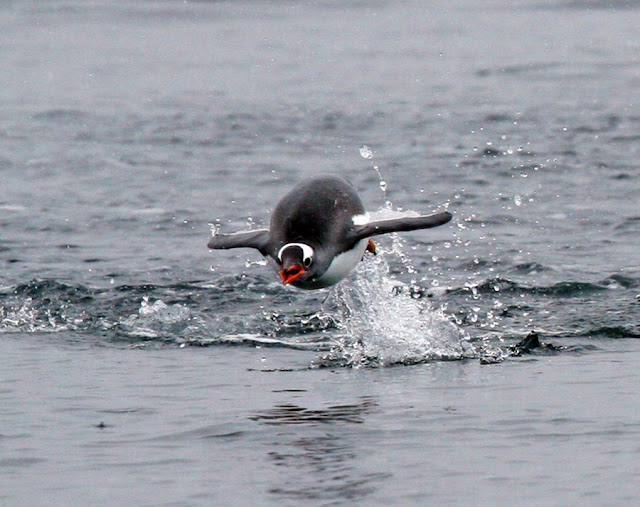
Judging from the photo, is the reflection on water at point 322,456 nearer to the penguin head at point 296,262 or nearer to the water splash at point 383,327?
the penguin head at point 296,262

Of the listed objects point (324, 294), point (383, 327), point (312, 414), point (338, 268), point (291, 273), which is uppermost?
point (291, 273)

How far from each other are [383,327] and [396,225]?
0.97 m

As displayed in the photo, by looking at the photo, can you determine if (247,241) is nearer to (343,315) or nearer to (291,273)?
(291,273)

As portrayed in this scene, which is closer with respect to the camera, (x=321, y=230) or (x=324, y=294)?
(x=321, y=230)

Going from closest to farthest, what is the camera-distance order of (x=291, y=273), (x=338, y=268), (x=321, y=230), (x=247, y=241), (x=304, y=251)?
(x=291, y=273) → (x=304, y=251) → (x=321, y=230) → (x=338, y=268) → (x=247, y=241)

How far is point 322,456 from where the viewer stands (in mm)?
6133

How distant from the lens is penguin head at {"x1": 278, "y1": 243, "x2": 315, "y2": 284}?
7082 millimetres

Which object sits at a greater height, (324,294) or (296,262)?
(296,262)

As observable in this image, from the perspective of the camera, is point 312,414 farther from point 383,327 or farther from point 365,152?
point 365,152

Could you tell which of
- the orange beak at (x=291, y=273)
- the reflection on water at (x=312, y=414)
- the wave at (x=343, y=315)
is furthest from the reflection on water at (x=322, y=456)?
the wave at (x=343, y=315)

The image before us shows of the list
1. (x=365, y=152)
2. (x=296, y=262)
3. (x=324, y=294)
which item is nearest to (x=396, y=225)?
(x=296, y=262)

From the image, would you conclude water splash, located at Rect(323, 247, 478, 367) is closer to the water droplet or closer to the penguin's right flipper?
the penguin's right flipper

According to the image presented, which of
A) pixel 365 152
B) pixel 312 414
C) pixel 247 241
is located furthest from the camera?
pixel 365 152

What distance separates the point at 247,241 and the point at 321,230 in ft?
1.69
